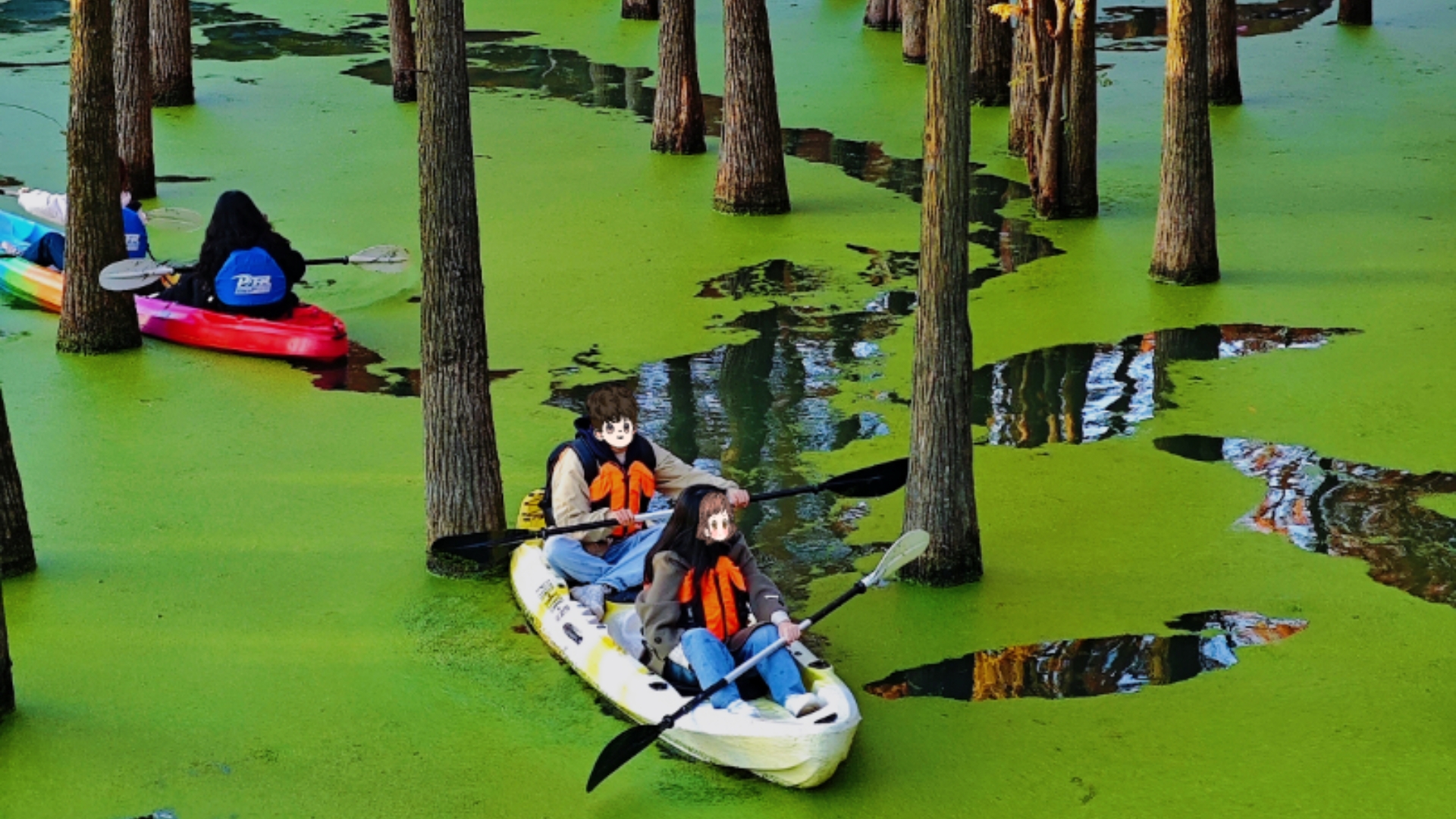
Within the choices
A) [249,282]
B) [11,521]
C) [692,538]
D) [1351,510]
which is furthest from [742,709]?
[249,282]

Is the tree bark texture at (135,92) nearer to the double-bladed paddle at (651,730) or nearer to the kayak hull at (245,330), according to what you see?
the kayak hull at (245,330)

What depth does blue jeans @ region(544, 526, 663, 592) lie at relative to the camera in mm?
7531

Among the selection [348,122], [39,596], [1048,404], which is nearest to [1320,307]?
[1048,404]

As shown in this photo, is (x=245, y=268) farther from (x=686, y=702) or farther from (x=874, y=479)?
(x=686, y=702)

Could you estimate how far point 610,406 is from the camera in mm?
7559

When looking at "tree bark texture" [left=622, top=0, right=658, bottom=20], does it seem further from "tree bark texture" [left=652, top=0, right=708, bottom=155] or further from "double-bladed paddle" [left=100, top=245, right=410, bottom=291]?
"double-bladed paddle" [left=100, top=245, right=410, bottom=291]

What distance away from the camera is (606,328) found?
11.5 metres

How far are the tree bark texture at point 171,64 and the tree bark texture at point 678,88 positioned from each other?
15.9ft

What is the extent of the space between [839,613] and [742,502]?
30.4 inches

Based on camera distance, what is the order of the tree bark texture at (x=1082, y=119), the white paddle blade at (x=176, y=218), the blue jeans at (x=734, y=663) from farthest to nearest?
the tree bark texture at (x=1082, y=119), the white paddle blade at (x=176, y=218), the blue jeans at (x=734, y=663)

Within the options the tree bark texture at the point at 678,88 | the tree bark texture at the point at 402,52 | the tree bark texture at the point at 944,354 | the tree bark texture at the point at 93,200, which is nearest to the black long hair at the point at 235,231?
the tree bark texture at the point at 93,200

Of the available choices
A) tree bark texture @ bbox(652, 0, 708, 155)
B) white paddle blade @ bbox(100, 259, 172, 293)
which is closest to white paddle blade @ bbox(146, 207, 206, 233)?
white paddle blade @ bbox(100, 259, 172, 293)

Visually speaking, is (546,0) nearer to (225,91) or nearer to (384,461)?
(225,91)

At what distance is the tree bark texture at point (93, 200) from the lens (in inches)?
416
